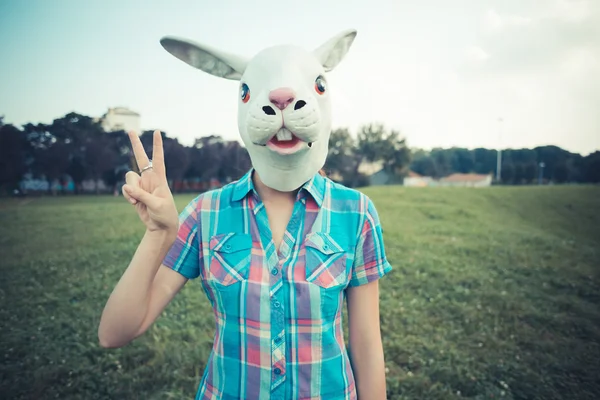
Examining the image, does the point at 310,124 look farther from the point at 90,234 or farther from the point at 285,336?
the point at 90,234

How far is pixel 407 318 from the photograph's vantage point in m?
4.54

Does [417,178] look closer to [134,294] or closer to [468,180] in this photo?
[468,180]

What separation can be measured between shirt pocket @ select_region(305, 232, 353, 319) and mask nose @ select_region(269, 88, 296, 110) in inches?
17.4

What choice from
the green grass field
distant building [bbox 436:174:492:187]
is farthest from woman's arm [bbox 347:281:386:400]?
distant building [bbox 436:174:492:187]

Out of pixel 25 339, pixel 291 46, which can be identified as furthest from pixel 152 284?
pixel 25 339

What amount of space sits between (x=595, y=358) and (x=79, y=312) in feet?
19.9

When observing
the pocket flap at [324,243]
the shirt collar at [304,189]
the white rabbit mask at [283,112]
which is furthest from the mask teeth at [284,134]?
the pocket flap at [324,243]

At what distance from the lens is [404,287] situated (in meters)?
5.55

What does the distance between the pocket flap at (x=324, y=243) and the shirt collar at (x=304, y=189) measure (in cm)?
12

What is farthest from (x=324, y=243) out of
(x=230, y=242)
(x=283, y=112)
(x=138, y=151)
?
(x=138, y=151)

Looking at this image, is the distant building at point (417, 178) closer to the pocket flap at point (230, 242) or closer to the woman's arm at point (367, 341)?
the woman's arm at point (367, 341)

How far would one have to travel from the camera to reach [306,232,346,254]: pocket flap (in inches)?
47.9

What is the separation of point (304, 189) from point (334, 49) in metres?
0.67

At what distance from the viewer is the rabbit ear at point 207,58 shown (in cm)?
145
